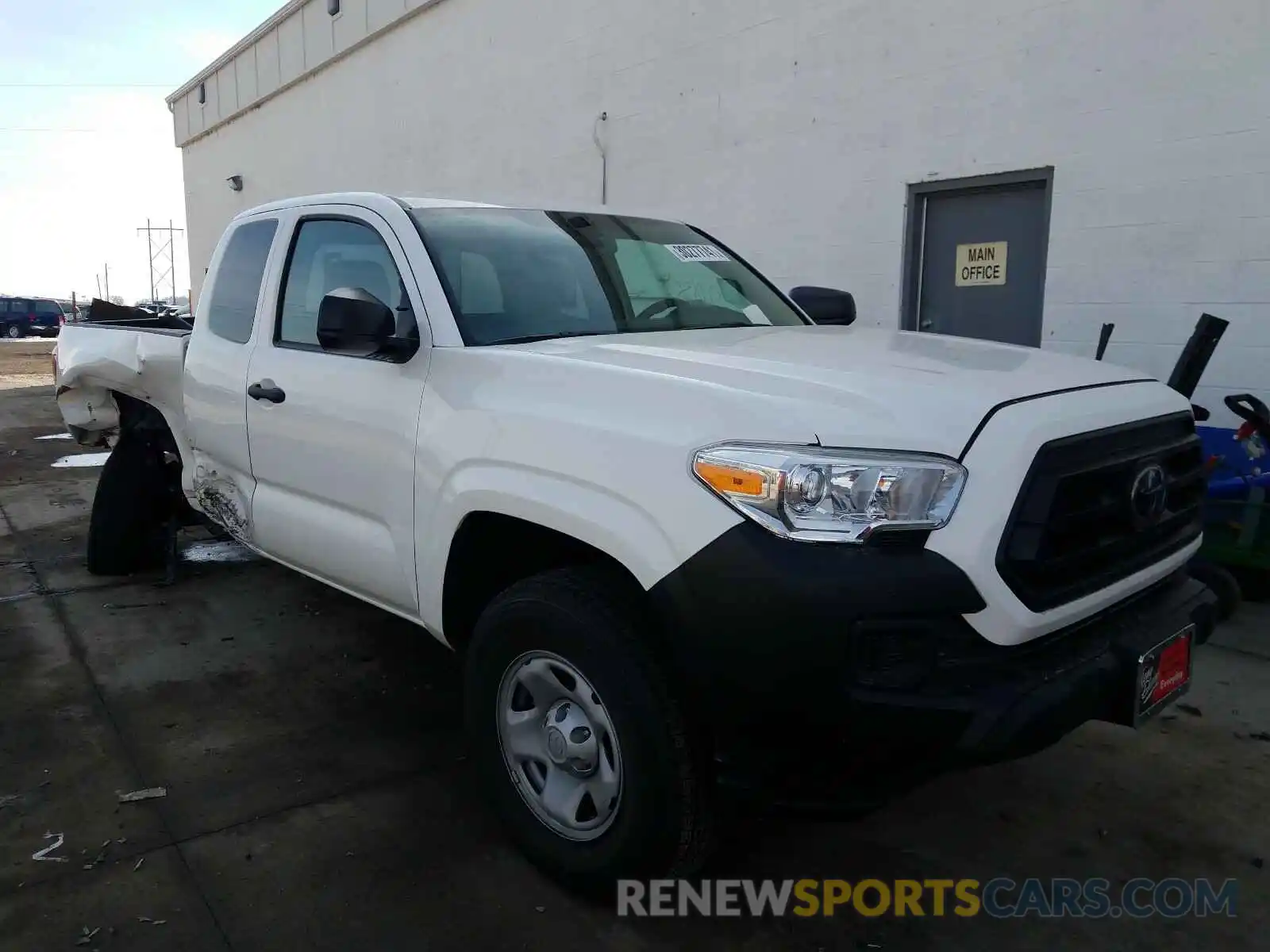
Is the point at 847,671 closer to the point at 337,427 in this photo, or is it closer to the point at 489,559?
the point at 489,559

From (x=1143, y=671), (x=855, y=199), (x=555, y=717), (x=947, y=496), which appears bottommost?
(x=555, y=717)

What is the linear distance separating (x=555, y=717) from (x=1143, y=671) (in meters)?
1.43

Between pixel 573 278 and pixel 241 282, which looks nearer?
pixel 573 278

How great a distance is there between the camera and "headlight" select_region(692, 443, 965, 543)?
6.68ft

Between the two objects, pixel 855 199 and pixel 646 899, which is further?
pixel 855 199

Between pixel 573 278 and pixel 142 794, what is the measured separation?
7.10 ft

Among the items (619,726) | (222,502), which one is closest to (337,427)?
(222,502)

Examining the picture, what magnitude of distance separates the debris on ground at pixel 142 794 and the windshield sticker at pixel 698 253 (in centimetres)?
258

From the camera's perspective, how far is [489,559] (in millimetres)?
2871

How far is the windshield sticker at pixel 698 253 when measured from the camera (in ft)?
12.6

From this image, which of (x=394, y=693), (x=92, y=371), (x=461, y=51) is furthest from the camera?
(x=461, y=51)

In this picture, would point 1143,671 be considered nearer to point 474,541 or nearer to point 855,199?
point 474,541

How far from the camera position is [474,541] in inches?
110

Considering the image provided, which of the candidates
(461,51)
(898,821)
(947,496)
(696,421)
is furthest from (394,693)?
(461,51)
